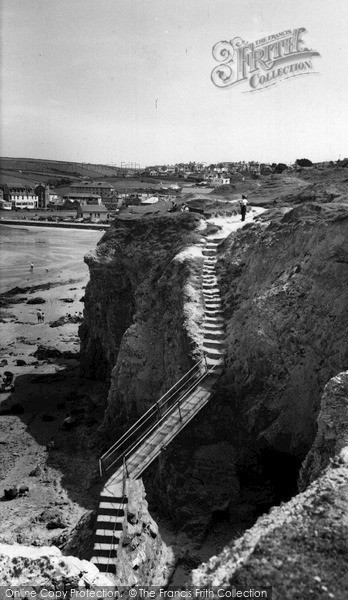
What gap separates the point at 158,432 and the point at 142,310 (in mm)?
11195

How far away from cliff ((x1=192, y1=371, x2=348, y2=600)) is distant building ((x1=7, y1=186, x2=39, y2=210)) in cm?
17201

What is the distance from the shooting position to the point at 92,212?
139 meters

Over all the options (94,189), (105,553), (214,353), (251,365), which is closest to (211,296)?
(214,353)

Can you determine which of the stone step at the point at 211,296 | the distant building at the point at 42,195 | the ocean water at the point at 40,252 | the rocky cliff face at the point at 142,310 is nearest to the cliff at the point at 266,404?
the rocky cliff face at the point at 142,310

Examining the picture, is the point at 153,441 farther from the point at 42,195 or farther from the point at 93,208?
the point at 42,195

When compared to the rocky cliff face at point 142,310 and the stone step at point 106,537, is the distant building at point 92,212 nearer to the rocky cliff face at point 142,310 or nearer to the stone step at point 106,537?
the rocky cliff face at point 142,310

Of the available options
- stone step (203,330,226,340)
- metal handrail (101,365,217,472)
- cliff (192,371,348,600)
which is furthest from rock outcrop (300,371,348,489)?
stone step (203,330,226,340)

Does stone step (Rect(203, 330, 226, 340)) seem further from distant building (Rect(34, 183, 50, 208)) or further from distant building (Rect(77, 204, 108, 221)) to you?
distant building (Rect(34, 183, 50, 208))

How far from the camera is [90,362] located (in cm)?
3600

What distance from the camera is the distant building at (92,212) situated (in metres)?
138

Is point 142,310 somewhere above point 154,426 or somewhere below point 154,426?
above

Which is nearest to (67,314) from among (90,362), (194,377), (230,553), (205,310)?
(90,362)

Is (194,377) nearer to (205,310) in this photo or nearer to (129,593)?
(205,310)

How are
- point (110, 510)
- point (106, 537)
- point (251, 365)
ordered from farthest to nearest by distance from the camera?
point (251, 365), point (110, 510), point (106, 537)
